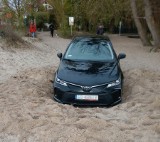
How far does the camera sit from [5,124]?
6723mm

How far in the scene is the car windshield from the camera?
9867 mm

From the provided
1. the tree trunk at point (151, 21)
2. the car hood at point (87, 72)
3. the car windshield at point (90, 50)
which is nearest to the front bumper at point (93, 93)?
the car hood at point (87, 72)

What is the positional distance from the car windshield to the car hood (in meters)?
0.44

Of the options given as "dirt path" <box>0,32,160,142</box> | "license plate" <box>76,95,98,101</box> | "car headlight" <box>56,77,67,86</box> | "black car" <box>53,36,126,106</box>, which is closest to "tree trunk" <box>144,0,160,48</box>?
"dirt path" <box>0,32,160,142</box>

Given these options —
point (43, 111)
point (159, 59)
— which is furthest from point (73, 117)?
point (159, 59)

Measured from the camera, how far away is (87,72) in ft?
28.8

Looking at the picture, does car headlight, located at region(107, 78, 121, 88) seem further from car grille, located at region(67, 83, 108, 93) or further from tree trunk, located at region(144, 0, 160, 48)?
tree trunk, located at region(144, 0, 160, 48)

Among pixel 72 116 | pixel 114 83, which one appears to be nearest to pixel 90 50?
pixel 114 83

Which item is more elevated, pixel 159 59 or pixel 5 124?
pixel 5 124

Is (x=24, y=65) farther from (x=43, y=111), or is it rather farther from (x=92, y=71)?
(x=43, y=111)

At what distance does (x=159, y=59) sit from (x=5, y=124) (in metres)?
13.2

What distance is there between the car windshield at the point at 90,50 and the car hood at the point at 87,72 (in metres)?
0.44

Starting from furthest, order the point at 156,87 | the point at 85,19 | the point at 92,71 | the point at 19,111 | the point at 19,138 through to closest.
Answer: the point at 85,19 < the point at 156,87 < the point at 92,71 < the point at 19,111 < the point at 19,138

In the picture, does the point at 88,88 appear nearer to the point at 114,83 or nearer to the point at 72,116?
the point at 114,83
